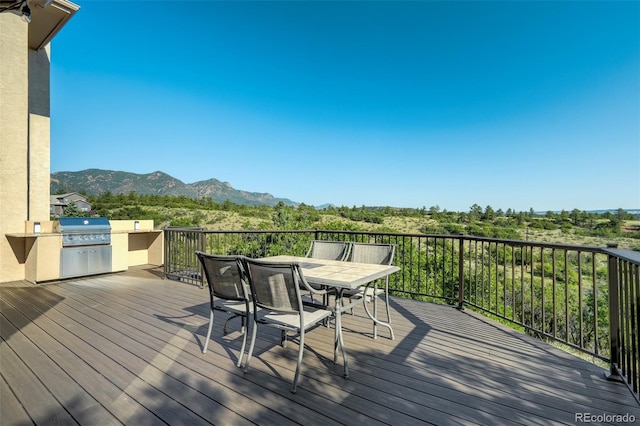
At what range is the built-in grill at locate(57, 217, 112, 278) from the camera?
560 centimetres

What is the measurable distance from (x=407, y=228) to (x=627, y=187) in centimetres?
1589

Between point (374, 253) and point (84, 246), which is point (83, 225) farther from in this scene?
point (374, 253)

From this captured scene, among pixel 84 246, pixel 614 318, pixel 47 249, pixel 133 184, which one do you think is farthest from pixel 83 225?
pixel 133 184

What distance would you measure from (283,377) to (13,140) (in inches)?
269

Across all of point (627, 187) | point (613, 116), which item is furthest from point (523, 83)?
point (627, 187)

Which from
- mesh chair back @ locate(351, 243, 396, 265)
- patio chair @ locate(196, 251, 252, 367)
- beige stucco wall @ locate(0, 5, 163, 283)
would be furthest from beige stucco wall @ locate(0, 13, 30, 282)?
mesh chair back @ locate(351, 243, 396, 265)

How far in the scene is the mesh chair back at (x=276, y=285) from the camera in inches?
85.0

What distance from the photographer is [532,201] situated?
28.3 meters

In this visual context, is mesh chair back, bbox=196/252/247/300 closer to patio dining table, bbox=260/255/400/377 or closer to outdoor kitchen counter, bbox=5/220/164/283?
patio dining table, bbox=260/255/400/377

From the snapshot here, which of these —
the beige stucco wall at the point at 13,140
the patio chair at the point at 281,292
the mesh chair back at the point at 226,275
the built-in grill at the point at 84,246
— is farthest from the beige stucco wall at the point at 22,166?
the patio chair at the point at 281,292

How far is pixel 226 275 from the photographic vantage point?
2.55m

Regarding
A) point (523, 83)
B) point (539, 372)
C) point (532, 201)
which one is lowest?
point (539, 372)

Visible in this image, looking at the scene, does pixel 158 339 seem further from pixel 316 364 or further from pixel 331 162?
pixel 331 162

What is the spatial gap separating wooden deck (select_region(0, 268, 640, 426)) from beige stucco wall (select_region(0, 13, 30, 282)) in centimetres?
292
